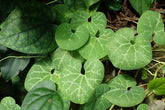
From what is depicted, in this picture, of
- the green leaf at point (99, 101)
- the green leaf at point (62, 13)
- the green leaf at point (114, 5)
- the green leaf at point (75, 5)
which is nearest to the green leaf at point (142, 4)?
the green leaf at point (114, 5)

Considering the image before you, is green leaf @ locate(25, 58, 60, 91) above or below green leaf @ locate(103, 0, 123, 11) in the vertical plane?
below

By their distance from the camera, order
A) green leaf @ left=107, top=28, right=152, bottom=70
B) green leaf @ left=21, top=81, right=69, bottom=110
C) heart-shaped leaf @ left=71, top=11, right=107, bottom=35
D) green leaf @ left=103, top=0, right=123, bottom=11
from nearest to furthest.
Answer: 1. green leaf @ left=107, top=28, right=152, bottom=70
2. green leaf @ left=21, top=81, right=69, bottom=110
3. heart-shaped leaf @ left=71, top=11, right=107, bottom=35
4. green leaf @ left=103, top=0, right=123, bottom=11

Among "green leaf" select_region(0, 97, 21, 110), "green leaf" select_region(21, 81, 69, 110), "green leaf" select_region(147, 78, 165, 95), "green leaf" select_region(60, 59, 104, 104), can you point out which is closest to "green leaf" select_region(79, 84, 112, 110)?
"green leaf" select_region(60, 59, 104, 104)

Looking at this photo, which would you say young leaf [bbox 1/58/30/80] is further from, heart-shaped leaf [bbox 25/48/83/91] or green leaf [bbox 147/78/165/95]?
green leaf [bbox 147/78/165/95]

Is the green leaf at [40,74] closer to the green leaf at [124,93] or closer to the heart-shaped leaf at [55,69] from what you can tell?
the heart-shaped leaf at [55,69]

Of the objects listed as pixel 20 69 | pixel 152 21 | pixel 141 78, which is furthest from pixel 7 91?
pixel 152 21

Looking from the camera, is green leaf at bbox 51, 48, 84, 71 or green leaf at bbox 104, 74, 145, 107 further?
green leaf at bbox 51, 48, 84, 71

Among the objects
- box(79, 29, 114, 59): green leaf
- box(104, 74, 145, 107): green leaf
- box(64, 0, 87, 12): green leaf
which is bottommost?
box(104, 74, 145, 107): green leaf
